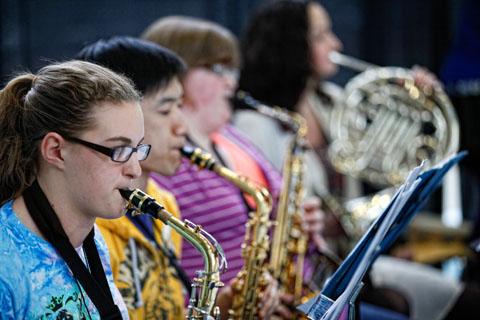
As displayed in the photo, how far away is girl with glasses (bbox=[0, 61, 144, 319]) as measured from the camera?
3.69ft

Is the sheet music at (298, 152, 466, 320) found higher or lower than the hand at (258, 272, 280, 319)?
higher

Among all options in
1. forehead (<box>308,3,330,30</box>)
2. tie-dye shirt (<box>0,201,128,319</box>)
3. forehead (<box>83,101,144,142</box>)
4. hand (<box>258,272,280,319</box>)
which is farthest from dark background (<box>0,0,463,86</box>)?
tie-dye shirt (<box>0,201,128,319</box>)

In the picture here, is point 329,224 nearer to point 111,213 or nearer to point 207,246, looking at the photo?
point 207,246

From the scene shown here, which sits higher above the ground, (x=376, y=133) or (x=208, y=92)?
(x=208, y=92)

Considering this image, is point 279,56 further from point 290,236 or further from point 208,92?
Answer: point 290,236

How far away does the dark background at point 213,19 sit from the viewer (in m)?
3.12

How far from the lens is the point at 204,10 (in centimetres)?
371

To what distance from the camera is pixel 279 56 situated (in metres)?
2.91

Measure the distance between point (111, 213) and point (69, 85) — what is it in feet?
0.79

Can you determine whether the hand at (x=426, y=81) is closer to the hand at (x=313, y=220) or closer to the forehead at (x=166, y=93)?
the hand at (x=313, y=220)

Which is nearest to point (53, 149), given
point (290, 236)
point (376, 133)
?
point (290, 236)

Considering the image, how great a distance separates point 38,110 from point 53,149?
78 millimetres

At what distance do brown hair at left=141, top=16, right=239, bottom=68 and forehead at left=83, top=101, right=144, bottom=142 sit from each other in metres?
0.87

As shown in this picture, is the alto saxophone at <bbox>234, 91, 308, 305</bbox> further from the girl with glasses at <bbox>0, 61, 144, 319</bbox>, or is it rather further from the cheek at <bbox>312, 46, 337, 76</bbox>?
the girl with glasses at <bbox>0, 61, 144, 319</bbox>
